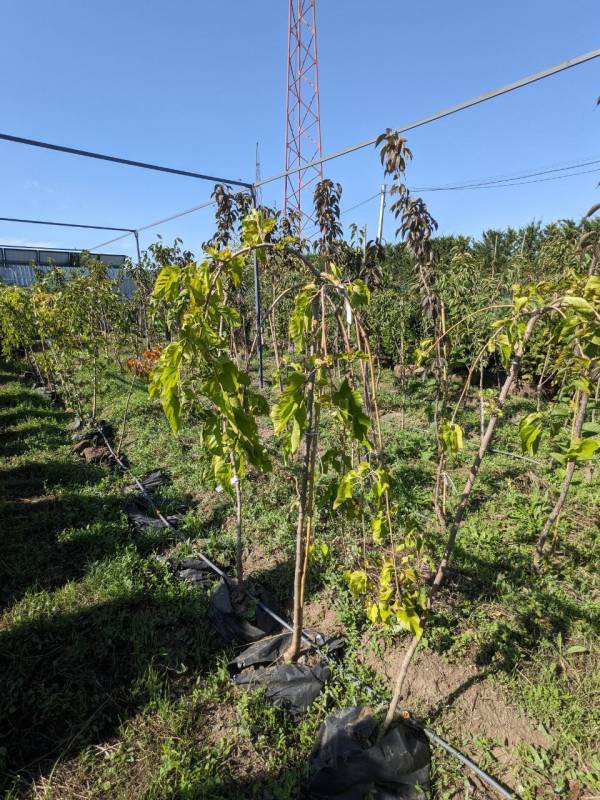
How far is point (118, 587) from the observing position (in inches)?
120

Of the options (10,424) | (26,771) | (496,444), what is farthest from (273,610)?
(10,424)

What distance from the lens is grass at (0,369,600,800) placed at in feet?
6.22

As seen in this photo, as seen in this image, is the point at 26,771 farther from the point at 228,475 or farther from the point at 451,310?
the point at 451,310

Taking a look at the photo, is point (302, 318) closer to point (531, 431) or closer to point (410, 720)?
point (531, 431)

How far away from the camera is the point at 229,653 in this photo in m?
2.52

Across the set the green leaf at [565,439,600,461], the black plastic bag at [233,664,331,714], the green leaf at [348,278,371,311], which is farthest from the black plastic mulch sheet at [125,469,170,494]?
the green leaf at [565,439,600,461]

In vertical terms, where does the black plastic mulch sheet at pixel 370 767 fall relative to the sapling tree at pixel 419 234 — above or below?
below

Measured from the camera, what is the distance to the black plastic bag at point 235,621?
2.59 meters

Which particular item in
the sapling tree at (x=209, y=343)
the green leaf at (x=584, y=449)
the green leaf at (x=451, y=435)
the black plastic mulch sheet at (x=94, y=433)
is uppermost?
the sapling tree at (x=209, y=343)

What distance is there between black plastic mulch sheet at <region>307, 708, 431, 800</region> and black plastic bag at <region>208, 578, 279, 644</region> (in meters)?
0.81

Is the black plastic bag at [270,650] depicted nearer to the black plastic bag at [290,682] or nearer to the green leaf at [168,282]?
the black plastic bag at [290,682]

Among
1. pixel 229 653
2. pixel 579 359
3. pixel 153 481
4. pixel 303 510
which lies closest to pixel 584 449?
pixel 579 359

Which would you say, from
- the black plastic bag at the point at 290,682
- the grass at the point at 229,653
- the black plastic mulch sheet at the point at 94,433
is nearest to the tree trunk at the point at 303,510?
the black plastic bag at the point at 290,682

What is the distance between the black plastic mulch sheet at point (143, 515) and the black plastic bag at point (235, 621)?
4.08 ft
